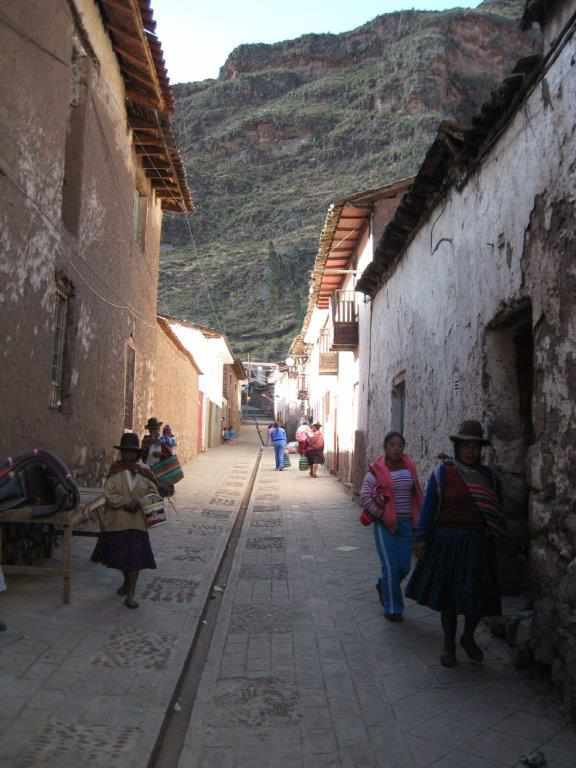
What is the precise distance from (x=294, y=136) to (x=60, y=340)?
10536 centimetres

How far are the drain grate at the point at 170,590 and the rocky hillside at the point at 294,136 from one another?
6467 centimetres

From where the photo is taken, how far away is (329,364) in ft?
74.4

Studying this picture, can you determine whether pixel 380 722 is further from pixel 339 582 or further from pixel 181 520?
pixel 181 520

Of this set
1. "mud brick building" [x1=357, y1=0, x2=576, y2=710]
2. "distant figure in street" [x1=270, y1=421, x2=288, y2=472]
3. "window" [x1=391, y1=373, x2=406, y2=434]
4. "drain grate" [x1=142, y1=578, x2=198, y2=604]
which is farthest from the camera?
"distant figure in street" [x1=270, y1=421, x2=288, y2=472]

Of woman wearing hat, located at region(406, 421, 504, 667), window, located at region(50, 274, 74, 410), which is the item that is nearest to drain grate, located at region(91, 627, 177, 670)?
woman wearing hat, located at region(406, 421, 504, 667)

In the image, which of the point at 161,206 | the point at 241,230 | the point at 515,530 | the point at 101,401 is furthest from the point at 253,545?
the point at 241,230

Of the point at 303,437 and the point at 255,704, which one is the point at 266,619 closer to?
the point at 255,704

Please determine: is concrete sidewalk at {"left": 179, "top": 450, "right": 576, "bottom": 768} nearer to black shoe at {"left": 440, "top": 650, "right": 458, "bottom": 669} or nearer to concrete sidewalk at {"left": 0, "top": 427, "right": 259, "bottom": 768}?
black shoe at {"left": 440, "top": 650, "right": 458, "bottom": 669}

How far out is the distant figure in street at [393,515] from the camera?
6.08 m

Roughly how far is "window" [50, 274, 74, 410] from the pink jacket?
4614mm

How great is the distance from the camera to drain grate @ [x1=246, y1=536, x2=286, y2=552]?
31.6 ft

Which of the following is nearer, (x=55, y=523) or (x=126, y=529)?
(x=55, y=523)

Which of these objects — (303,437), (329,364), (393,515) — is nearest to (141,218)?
(303,437)

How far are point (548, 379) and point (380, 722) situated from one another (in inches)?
94.8
